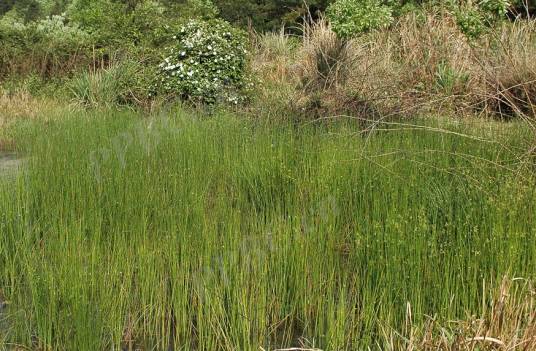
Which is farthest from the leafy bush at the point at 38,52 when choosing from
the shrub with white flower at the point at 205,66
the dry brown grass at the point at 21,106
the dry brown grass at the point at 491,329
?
the dry brown grass at the point at 491,329

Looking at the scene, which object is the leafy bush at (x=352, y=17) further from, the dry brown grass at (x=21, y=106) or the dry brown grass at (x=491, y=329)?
the dry brown grass at (x=491, y=329)

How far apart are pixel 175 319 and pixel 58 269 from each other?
58 cm

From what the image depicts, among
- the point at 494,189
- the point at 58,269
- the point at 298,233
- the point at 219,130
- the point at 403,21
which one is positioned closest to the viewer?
the point at 58,269

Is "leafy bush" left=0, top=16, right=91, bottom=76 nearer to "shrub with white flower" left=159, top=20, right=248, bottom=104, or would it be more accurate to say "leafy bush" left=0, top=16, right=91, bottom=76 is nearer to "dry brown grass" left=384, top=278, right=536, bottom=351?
"shrub with white flower" left=159, top=20, right=248, bottom=104

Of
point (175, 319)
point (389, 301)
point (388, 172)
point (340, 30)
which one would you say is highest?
point (340, 30)

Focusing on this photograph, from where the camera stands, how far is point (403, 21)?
1090cm

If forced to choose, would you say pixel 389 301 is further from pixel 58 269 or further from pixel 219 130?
pixel 219 130

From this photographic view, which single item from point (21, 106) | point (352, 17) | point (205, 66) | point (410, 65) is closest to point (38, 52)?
point (21, 106)

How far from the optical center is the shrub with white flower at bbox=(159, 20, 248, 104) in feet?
29.2

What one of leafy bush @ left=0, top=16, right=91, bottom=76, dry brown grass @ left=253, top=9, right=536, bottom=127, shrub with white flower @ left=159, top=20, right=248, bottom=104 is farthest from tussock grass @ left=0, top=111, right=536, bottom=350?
leafy bush @ left=0, top=16, right=91, bottom=76

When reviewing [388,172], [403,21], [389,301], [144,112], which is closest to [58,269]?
[389,301]

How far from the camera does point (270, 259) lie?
122 inches

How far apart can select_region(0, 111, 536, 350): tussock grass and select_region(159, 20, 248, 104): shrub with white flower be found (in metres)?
4.65

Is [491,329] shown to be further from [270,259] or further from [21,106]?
[21,106]
